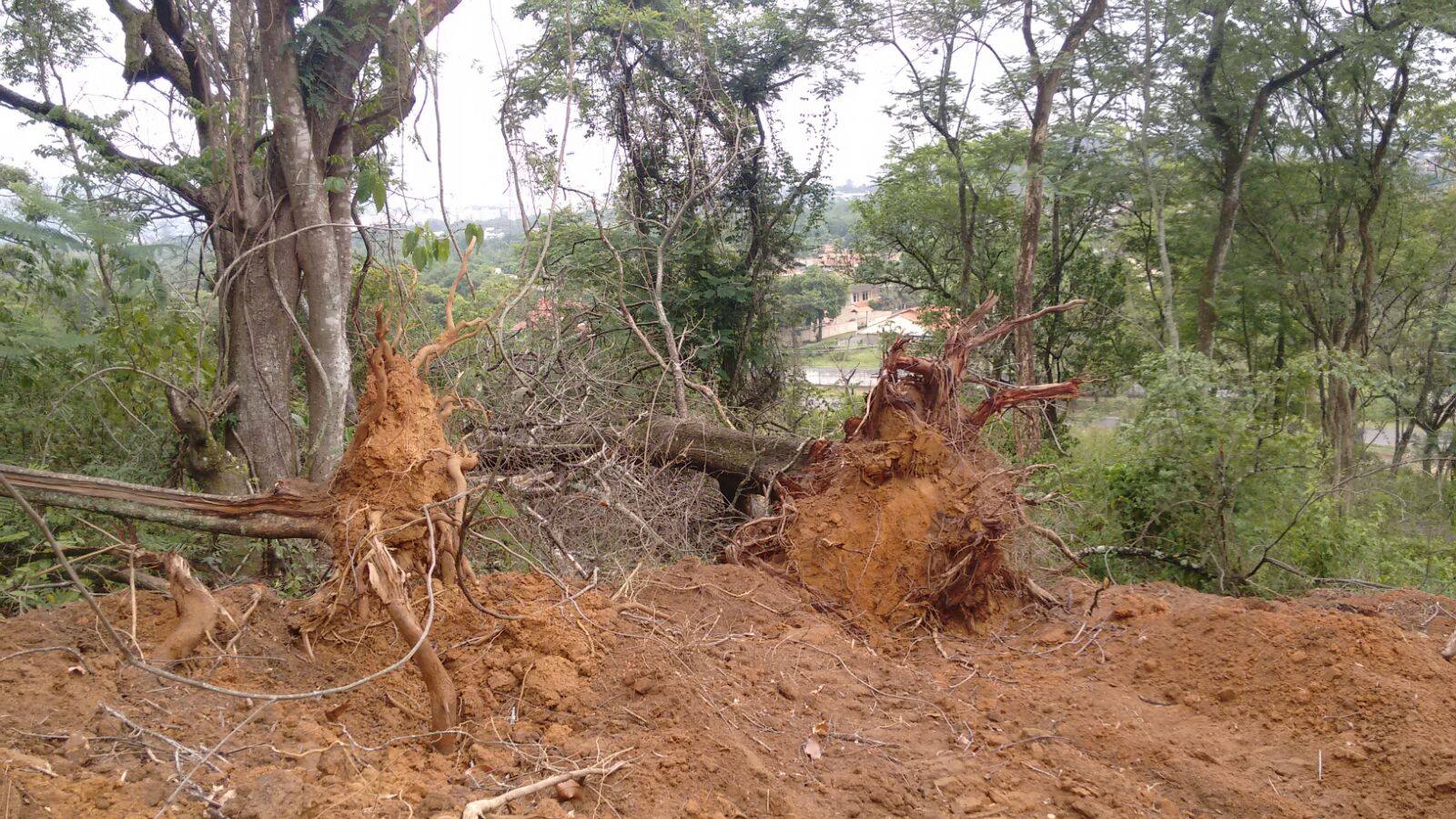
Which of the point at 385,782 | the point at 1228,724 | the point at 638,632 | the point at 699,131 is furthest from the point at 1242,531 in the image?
the point at 699,131

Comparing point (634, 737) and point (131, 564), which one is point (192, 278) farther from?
point (634, 737)

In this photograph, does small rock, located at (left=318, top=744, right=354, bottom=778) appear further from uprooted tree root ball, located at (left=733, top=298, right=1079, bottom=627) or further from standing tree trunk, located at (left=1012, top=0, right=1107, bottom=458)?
standing tree trunk, located at (left=1012, top=0, right=1107, bottom=458)

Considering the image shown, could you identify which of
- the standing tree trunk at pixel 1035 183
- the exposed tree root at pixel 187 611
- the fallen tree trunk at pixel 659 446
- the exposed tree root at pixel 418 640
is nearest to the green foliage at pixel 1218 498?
the fallen tree trunk at pixel 659 446

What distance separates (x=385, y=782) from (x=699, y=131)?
→ 10111 millimetres

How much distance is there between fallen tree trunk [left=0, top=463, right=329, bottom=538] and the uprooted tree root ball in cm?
233

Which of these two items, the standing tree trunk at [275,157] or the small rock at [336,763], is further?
the standing tree trunk at [275,157]

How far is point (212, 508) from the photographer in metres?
3.34

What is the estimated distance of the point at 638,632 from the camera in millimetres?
3287

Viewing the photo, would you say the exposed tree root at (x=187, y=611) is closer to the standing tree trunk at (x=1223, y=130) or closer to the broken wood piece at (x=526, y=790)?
the broken wood piece at (x=526, y=790)

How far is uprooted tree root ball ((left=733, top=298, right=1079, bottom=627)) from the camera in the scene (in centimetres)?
446

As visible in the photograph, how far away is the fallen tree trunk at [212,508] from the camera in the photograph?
10.6 feet

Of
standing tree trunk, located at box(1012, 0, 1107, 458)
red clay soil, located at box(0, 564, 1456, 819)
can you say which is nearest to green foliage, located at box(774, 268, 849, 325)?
standing tree trunk, located at box(1012, 0, 1107, 458)

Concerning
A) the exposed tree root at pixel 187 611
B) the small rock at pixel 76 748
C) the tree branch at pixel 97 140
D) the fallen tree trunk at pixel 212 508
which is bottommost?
the small rock at pixel 76 748

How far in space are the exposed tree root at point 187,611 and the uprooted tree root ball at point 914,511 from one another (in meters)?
2.71
